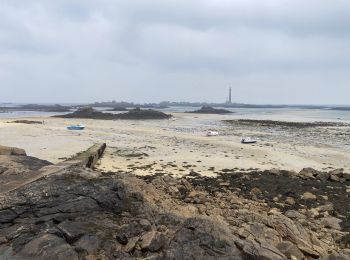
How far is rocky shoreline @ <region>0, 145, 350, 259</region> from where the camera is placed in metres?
8.54

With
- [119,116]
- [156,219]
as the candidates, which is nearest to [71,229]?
[156,219]

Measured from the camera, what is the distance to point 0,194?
10.1 m

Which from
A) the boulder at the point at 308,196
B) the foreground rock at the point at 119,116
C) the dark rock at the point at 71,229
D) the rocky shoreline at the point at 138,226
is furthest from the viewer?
the foreground rock at the point at 119,116

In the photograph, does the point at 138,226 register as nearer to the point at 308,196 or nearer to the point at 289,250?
the point at 289,250

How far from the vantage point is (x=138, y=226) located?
30.6ft

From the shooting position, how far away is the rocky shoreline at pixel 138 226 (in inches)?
336

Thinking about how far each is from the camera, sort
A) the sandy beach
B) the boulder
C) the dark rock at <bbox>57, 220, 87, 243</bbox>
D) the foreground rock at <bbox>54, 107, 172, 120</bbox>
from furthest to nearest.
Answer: the foreground rock at <bbox>54, 107, 172, 120</bbox>, the sandy beach, the boulder, the dark rock at <bbox>57, 220, 87, 243</bbox>

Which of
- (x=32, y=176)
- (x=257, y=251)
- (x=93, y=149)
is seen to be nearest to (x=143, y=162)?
(x=93, y=149)

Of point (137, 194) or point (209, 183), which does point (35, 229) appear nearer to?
point (137, 194)

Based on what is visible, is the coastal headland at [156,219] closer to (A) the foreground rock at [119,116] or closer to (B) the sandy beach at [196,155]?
(B) the sandy beach at [196,155]

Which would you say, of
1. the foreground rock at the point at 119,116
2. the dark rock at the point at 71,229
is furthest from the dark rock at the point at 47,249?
the foreground rock at the point at 119,116

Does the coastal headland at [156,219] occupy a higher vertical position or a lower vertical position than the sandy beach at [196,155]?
higher

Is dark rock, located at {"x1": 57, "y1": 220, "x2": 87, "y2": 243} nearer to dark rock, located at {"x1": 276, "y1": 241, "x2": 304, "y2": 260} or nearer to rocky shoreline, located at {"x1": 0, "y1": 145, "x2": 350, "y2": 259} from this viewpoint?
rocky shoreline, located at {"x1": 0, "y1": 145, "x2": 350, "y2": 259}

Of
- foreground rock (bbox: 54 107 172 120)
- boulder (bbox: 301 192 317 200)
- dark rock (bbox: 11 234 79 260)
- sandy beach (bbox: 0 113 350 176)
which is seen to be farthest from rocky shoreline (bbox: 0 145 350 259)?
foreground rock (bbox: 54 107 172 120)
